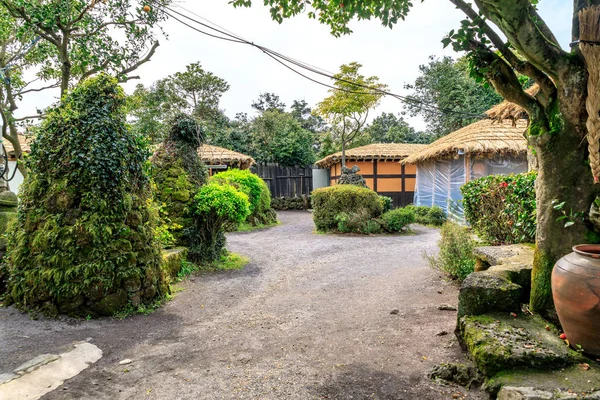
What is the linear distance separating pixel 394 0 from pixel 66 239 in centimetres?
492

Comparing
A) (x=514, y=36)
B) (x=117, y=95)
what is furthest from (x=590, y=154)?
(x=117, y=95)

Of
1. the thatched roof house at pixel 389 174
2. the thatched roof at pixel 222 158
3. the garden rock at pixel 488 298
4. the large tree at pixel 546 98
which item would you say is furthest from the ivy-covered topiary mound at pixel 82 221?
the thatched roof house at pixel 389 174

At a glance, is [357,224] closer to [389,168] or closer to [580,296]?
[389,168]

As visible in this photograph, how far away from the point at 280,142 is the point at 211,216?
15.7m

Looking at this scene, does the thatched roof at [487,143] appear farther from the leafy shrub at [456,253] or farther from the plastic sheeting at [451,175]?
the leafy shrub at [456,253]

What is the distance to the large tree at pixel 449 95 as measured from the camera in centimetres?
2161

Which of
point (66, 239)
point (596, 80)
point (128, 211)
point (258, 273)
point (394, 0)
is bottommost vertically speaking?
point (258, 273)

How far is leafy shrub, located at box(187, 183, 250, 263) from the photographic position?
671 centimetres

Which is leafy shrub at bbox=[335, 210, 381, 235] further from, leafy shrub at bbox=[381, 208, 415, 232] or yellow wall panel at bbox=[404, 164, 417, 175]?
yellow wall panel at bbox=[404, 164, 417, 175]

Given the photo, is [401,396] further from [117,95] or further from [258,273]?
[117,95]

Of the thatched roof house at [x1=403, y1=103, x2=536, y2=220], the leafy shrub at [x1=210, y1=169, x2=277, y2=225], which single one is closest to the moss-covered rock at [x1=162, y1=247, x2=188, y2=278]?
the leafy shrub at [x1=210, y1=169, x2=277, y2=225]

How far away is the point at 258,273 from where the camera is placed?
672 centimetres

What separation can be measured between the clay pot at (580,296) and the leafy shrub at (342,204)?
349 inches

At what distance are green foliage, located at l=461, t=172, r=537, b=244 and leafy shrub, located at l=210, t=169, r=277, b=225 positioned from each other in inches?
249
